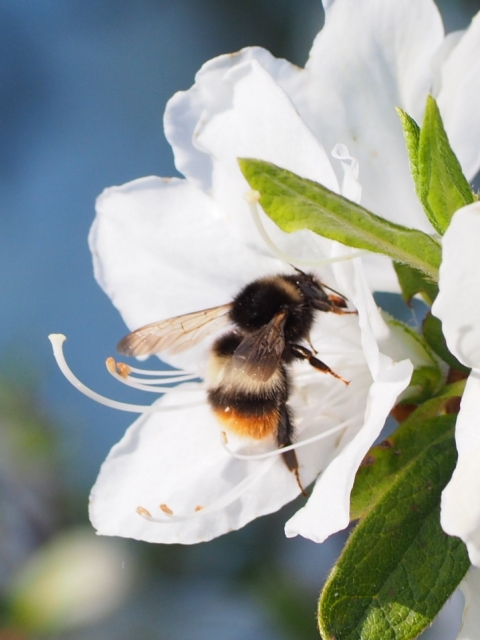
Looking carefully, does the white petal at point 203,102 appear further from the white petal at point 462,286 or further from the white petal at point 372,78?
the white petal at point 462,286

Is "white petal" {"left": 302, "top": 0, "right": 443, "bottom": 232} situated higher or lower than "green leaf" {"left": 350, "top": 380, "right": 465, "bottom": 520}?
higher

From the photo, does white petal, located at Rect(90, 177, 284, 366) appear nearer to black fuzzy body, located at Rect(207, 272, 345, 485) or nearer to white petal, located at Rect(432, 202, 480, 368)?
black fuzzy body, located at Rect(207, 272, 345, 485)

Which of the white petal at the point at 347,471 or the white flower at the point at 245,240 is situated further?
the white flower at the point at 245,240

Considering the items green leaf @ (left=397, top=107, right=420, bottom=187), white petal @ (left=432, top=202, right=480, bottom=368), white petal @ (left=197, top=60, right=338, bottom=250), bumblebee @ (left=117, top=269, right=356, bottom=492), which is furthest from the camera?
bumblebee @ (left=117, top=269, right=356, bottom=492)

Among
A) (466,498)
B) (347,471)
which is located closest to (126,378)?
(347,471)

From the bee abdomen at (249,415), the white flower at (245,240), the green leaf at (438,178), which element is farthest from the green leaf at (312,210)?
the bee abdomen at (249,415)

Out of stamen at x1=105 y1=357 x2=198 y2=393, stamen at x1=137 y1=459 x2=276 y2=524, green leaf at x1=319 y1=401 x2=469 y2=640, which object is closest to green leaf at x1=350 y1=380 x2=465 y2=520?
green leaf at x1=319 y1=401 x2=469 y2=640

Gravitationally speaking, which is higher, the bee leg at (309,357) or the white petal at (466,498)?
the white petal at (466,498)

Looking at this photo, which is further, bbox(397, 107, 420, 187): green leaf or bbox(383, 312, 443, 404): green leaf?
bbox(383, 312, 443, 404): green leaf
